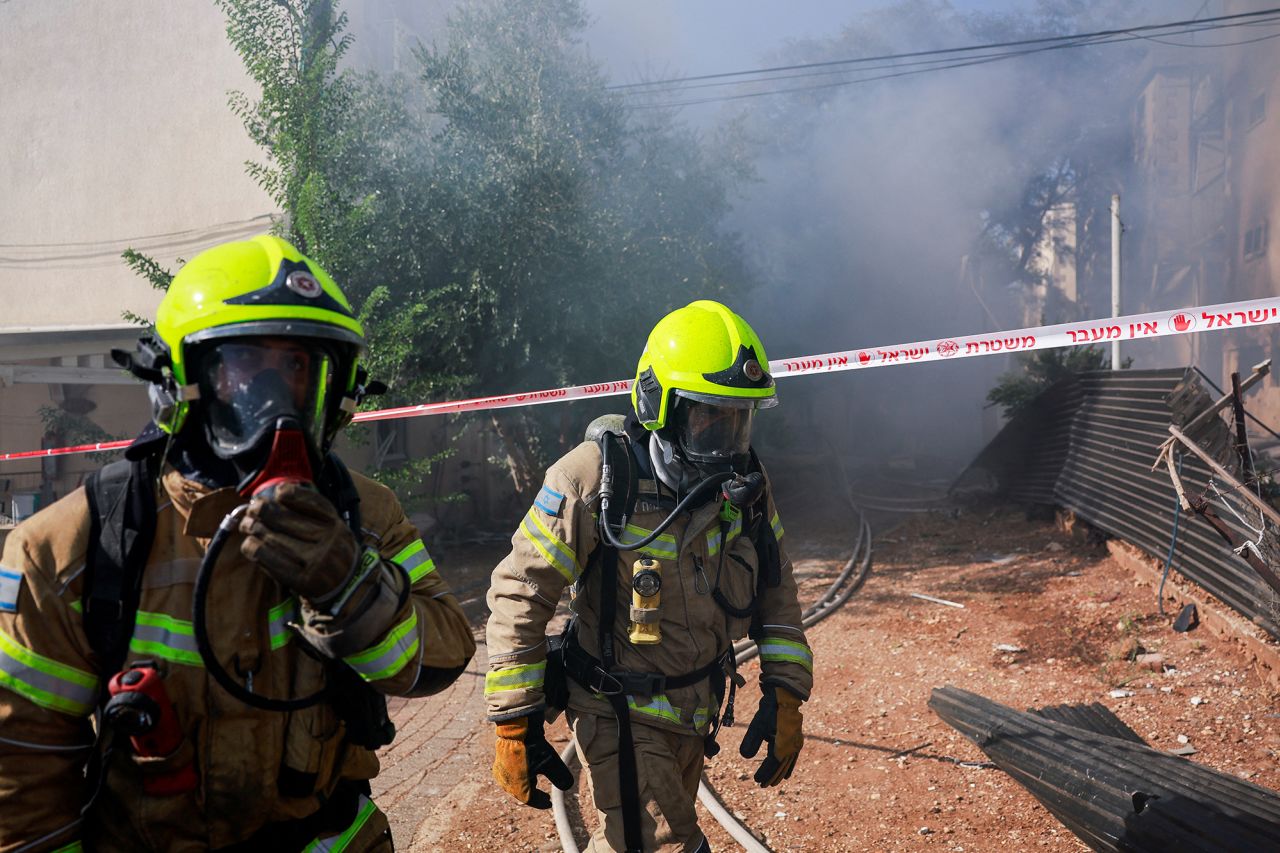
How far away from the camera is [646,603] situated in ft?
9.55

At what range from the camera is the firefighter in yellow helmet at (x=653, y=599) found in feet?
9.50

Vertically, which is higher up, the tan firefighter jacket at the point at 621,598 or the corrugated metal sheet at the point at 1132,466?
the tan firefighter jacket at the point at 621,598

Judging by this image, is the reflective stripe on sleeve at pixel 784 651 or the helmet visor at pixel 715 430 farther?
the reflective stripe on sleeve at pixel 784 651

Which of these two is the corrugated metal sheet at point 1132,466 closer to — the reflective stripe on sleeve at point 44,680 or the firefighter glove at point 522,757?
the firefighter glove at point 522,757

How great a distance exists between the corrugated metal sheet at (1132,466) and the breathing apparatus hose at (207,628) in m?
4.94

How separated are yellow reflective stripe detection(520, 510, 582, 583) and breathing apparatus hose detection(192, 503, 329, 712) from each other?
1.27 meters

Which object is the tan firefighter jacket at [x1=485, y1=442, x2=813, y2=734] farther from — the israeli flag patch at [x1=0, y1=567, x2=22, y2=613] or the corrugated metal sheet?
the corrugated metal sheet

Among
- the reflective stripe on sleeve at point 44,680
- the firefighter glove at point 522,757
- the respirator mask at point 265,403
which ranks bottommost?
the firefighter glove at point 522,757

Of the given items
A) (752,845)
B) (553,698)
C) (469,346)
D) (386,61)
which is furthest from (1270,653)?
(386,61)

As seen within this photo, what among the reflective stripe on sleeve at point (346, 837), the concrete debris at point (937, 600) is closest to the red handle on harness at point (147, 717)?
the reflective stripe on sleeve at point (346, 837)

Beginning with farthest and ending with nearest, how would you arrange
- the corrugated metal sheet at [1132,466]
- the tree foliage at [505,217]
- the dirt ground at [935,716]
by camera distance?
the tree foliage at [505,217], the corrugated metal sheet at [1132,466], the dirt ground at [935,716]

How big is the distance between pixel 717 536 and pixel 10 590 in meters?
2.01

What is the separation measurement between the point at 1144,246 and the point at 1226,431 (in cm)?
2847

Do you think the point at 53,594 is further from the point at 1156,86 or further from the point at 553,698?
the point at 1156,86
